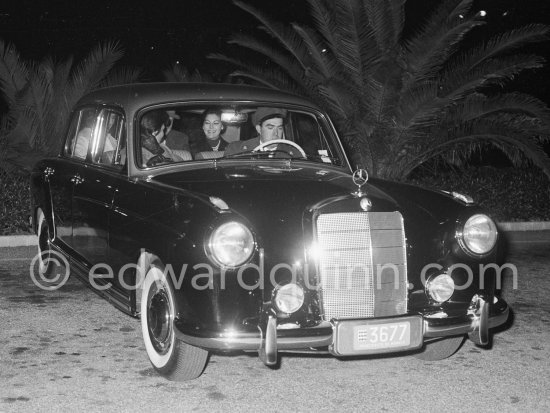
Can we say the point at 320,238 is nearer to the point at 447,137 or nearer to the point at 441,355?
the point at 441,355

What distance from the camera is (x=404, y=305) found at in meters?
4.72

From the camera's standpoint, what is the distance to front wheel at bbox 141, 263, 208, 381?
4688mm

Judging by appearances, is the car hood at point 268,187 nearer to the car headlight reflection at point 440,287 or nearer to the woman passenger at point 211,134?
the car headlight reflection at point 440,287

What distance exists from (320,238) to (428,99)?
6.87 m

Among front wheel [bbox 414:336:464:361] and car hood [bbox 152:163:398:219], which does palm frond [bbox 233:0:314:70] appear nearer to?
car hood [bbox 152:163:398:219]

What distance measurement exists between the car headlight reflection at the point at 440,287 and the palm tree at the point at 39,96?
A: 24.9 ft

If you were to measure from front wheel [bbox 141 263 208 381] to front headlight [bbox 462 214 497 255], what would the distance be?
66.5 inches

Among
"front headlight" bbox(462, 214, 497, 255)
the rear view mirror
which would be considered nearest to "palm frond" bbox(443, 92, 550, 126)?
the rear view mirror

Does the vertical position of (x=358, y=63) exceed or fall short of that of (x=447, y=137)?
it exceeds it

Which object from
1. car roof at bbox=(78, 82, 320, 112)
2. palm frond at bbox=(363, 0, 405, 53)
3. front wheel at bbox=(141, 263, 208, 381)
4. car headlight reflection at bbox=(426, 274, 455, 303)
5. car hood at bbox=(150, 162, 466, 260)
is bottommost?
front wheel at bbox=(141, 263, 208, 381)

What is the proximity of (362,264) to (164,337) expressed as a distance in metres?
1.26

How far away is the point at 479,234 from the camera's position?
4922 mm

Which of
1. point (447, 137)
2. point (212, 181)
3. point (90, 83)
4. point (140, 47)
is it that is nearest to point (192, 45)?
point (140, 47)

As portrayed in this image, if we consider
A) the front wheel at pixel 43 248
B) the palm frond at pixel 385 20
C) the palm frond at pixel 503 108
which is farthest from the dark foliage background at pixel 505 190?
the front wheel at pixel 43 248
